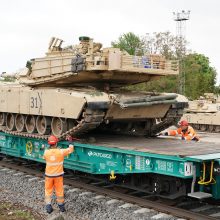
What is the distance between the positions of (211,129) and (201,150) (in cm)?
2463

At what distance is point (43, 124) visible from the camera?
43.7 feet

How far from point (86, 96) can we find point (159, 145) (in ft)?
7.12

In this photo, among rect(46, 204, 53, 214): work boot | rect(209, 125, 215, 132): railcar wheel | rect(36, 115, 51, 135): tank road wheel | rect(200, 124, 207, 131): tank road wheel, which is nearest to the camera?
rect(46, 204, 53, 214): work boot

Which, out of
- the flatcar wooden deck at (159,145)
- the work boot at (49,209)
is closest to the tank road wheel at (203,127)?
the flatcar wooden deck at (159,145)

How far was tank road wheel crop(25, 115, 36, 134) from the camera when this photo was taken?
13627 millimetres

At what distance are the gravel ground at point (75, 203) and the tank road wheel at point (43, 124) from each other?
4.51 feet

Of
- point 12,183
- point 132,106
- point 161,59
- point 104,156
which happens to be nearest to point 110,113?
point 132,106

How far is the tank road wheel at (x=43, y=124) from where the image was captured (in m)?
13.0

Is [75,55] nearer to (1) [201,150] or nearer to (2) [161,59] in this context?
(2) [161,59]

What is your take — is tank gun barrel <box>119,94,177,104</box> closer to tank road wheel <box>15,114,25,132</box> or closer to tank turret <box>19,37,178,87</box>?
tank turret <box>19,37,178,87</box>

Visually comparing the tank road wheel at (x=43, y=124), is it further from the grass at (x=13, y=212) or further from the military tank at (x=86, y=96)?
the grass at (x=13, y=212)

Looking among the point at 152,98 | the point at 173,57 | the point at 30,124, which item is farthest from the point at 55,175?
the point at 173,57

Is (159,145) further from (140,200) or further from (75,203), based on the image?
(75,203)

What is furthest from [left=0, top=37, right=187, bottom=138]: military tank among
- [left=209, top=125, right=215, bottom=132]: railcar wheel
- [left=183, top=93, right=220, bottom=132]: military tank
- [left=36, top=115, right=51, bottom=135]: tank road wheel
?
[left=209, top=125, right=215, bottom=132]: railcar wheel
